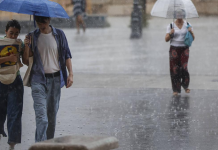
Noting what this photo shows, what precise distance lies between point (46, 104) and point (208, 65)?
9.09m

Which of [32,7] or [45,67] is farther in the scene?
[45,67]

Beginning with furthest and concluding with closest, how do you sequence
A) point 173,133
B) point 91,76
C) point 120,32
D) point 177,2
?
1. point 120,32
2. point 91,76
3. point 177,2
4. point 173,133

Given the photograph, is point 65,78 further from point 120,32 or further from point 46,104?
point 120,32

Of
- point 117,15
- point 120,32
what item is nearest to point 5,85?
point 120,32

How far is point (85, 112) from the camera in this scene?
28.5 ft

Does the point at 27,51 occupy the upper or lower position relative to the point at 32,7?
lower

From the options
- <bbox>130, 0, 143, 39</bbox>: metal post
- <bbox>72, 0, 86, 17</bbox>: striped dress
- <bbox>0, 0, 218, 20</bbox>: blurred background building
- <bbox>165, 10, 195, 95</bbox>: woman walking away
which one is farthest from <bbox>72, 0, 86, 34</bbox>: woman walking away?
<bbox>165, 10, 195, 95</bbox>: woman walking away

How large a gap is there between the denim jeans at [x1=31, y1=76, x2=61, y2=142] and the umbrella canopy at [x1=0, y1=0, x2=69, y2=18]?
71cm

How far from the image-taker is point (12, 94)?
6105 mm

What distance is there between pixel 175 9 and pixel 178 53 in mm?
940

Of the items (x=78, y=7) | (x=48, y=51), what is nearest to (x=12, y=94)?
(x=48, y=51)

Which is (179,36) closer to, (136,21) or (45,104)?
(45,104)

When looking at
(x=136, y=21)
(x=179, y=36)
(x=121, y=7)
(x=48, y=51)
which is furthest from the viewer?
(x=121, y=7)

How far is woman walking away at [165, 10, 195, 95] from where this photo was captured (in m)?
9.98
